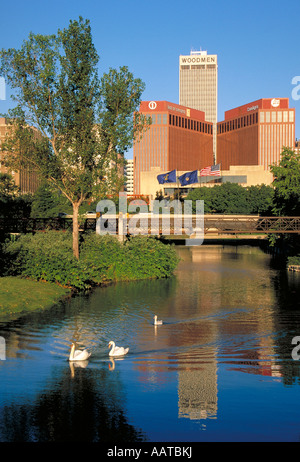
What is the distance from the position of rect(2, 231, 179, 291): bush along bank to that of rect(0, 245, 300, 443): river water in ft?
17.2

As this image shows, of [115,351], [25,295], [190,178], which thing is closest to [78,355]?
[115,351]

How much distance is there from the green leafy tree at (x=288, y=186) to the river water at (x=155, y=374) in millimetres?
37112

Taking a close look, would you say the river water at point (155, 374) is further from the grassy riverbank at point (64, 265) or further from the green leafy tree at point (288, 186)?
the green leafy tree at point (288, 186)

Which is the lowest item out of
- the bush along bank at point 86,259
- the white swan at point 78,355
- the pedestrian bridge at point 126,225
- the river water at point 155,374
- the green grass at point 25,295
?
the river water at point 155,374

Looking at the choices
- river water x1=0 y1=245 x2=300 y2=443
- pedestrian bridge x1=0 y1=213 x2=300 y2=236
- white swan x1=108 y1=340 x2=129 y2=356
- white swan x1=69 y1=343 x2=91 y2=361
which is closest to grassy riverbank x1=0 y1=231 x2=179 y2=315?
river water x1=0 y1=245 x2=300 y2=443

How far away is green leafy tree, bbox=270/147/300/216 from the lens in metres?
75.4

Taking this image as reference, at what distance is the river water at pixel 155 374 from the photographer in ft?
56.2

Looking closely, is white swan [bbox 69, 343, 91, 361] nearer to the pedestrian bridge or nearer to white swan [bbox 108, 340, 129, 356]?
white swan [bbox 108, 340, 129, 356]

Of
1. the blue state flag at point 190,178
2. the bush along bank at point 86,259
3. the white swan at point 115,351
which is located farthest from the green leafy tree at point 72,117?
the blue state flag at point 190,178

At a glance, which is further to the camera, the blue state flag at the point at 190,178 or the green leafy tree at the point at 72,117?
the blue state flag at the point at 190,178

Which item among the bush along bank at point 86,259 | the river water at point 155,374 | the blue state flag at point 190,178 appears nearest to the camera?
the river water at point 155,374

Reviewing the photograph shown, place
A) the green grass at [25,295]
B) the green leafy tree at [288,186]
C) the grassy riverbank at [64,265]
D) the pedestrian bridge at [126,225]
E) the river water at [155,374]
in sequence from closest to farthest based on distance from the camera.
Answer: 1. the river water at [155,374]
2. the green grass at [25,295]
3. the grassy riverbank at [64,265]
4. the pedestrian bridge at [126,225]
5. the green leafy tree at [288,186]
